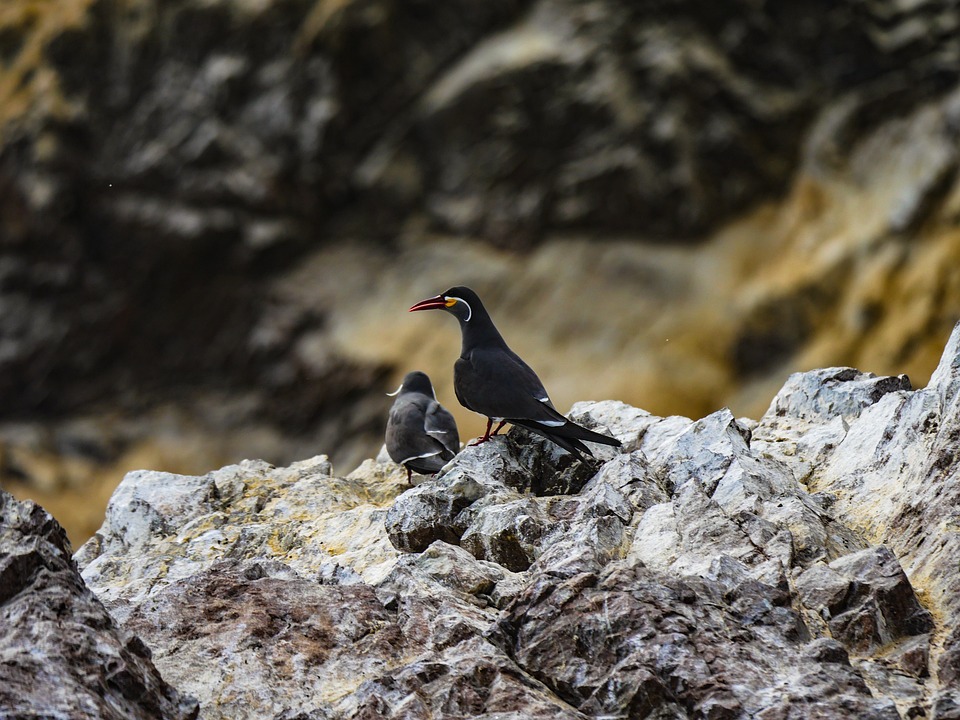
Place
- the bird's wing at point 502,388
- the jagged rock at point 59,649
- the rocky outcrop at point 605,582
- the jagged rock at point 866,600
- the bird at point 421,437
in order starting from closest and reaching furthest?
the jagged rock at point 59,649 → the rocky outcrop at point 605,582 → the jagged rock at point 866,600 → the bird's wing at point 502,388 → the bird at point 421,437

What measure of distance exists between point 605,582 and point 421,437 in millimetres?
4589

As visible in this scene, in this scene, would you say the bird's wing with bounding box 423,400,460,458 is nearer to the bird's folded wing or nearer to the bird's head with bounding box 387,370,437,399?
the bird's folded wing

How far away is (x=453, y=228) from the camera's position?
2680cm

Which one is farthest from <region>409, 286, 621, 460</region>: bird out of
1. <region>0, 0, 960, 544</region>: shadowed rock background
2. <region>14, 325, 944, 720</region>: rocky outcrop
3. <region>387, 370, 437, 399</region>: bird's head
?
<region>0, 0, 960, 544</region>: shadowed rock background

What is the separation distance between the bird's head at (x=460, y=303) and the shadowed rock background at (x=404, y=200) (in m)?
13.5

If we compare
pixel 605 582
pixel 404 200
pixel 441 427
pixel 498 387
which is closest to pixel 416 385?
pixel 441 427

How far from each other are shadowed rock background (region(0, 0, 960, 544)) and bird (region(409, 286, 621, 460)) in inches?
539

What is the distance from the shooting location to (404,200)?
1077 inches

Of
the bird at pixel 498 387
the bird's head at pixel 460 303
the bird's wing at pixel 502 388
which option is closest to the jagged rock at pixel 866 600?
the bird at pixel 498 387

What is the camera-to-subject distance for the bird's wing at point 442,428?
9.87 m

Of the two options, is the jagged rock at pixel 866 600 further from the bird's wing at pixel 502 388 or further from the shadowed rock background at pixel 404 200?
the shadowed rock background at pixel 404 200

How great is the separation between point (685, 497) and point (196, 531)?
148 inches

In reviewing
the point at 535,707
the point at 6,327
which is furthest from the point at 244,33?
the point at 535,707

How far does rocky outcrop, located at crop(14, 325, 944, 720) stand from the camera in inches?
198
